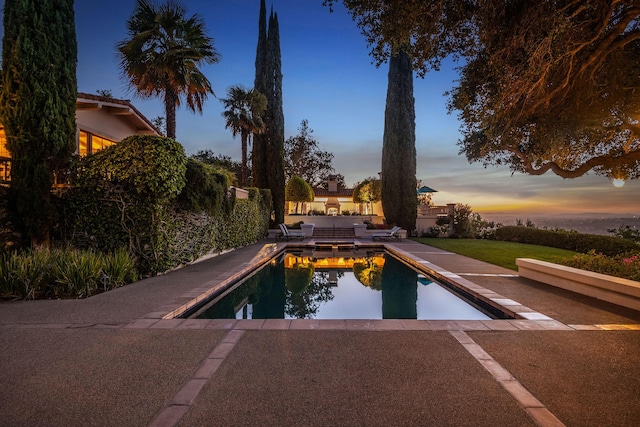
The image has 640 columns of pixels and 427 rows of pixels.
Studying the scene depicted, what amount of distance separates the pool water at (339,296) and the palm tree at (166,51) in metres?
7.63

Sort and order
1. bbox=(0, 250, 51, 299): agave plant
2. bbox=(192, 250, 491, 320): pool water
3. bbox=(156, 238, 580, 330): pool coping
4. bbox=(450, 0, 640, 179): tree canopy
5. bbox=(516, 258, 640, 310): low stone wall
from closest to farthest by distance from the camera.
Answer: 1. bbox=(156, 238, 580, 330): pool coping
2. bbox=(516, 258, 640, 310): low stone wall
3. bbox=(450, 0, 640, 179): tree canopy
4. bbox=(0, 250, 51, 299): agave plant
5. bbox=(192, 250, 491, 320): pool water

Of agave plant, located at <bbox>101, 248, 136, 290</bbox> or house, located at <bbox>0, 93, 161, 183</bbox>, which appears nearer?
agave plant, located at <bbox>101, 248, 136, 290</bbox>

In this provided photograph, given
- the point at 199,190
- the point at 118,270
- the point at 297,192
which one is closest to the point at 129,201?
the point at 118,270

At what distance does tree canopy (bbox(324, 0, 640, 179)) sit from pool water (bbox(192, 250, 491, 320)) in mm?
4406

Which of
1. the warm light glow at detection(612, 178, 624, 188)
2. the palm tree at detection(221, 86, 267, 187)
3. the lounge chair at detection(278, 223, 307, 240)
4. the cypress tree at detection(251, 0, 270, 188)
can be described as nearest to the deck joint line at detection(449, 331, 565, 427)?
the warm light glow at detection(612, 178, 624, 188)

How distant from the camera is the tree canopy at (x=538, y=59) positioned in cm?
562

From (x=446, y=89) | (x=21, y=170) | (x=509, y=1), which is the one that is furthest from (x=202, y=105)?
(x=509, y=1)

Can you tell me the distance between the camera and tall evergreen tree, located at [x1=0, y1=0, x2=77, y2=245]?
736 centimetres

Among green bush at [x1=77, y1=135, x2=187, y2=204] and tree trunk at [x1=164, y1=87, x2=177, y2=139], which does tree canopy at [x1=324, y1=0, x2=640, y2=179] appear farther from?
tree trunk at [x1=164, y1=87, x2=177, y2=139]

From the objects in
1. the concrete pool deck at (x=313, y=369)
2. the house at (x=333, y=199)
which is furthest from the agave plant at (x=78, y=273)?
the house at (x=333, y=199)

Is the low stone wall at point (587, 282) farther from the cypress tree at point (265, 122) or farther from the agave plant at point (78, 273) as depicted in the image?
the cypress tree at point (265, 122)

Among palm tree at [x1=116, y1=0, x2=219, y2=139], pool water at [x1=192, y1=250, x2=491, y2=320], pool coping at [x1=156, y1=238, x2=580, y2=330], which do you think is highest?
palm tree at [x1=116, y1=0, x2=219, y2=139]

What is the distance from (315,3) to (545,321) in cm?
1373

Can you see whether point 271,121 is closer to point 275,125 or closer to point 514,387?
point 275,125
